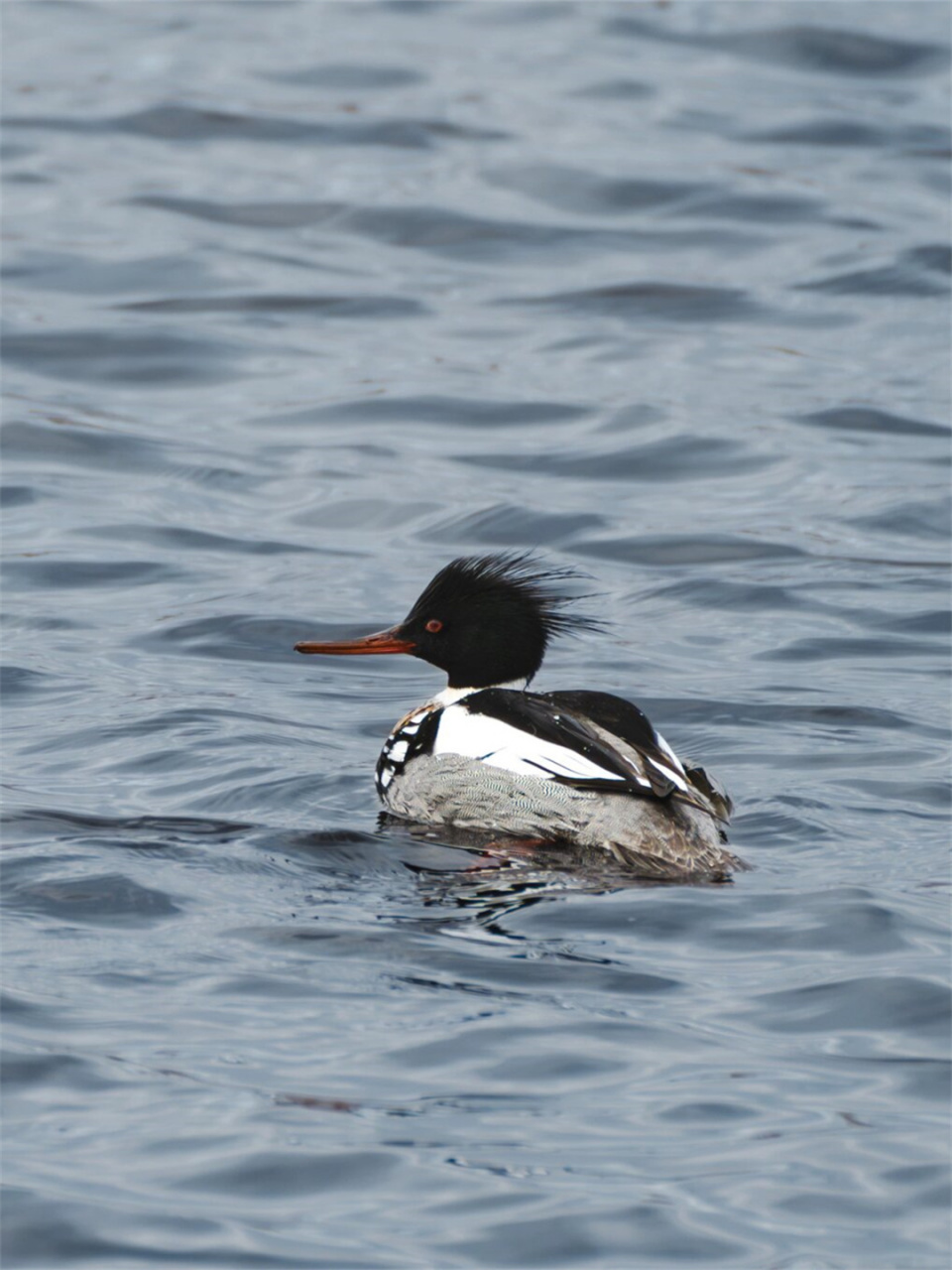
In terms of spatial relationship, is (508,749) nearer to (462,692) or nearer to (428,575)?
(462,692)

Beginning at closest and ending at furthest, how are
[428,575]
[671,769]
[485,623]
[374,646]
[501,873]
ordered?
[501,873]
[671,769]
[485,623]
[374,646]
[428,575]

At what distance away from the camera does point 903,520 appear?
954cm

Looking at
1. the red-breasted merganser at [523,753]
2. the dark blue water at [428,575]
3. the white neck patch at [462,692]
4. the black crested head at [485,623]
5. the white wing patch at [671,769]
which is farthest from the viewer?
the white neck patch at [462,692]

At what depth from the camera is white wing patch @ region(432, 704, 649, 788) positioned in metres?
5.62

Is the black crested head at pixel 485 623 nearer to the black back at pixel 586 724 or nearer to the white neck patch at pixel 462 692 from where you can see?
the white neck patch at pixel 462 692

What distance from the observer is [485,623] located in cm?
642

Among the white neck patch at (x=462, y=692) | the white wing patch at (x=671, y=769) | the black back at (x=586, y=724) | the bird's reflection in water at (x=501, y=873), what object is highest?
the black back at (x=586, y=724)

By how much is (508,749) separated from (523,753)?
0.06 meters

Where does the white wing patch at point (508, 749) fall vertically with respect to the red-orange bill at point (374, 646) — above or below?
below

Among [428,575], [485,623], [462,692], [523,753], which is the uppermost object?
[485,623]

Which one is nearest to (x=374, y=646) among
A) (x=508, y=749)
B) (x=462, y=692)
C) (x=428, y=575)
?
(x=462, y=692)

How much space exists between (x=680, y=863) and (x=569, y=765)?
442mm

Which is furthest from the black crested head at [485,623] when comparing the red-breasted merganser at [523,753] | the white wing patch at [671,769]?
the white wing patch at [671,769]

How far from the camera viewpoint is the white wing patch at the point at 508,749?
5.62 meters
